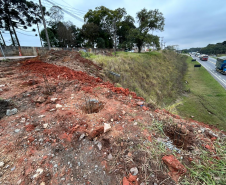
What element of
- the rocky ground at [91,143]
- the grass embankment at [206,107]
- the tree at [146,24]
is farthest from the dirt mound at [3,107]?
the tree at [146,24]

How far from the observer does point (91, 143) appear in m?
1.93

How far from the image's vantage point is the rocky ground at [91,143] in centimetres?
150

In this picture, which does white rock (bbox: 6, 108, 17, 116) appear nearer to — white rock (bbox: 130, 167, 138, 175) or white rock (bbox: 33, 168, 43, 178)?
white rock (bbox: 33, 168, 43, 178)

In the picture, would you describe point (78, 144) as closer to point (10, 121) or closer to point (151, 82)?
point (10, 121)

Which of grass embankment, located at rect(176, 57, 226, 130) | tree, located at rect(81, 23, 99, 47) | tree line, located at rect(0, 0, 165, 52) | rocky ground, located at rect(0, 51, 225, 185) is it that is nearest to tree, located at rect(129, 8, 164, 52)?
tree line, located at rect(0, 0, 165, 52)

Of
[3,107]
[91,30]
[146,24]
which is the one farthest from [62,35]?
[3,107]

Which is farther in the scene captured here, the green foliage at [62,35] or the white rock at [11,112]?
the green foliage at [62,35]

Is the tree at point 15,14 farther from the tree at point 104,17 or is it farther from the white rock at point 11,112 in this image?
the white rock at point 11,112

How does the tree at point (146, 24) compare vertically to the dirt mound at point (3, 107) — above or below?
above

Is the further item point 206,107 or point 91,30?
point 91,30

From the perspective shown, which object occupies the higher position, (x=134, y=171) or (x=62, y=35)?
(x=62, y=35)

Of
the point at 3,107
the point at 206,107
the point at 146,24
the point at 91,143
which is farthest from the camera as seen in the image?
the point at 146,24

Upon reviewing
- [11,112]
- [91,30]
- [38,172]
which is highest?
[91,30]

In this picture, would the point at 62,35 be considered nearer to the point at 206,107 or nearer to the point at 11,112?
the point at 11,112
